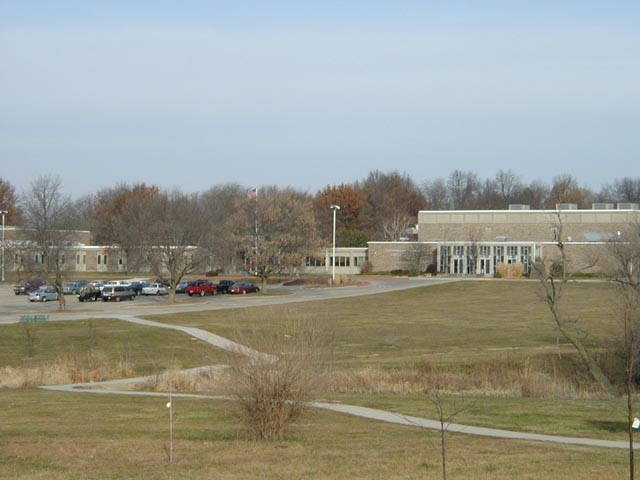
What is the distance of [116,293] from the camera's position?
74.7 metres

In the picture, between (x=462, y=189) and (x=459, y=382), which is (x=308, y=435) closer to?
(x=459, y=382)

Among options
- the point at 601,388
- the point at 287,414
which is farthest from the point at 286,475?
the point at 601,388

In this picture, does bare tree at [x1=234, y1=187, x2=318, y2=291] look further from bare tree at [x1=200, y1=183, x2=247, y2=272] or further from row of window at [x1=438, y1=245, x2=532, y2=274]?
row of window at [x1=438, y1=245, x2=532, y2=274]

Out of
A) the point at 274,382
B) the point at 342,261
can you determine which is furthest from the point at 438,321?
the point at 342,261

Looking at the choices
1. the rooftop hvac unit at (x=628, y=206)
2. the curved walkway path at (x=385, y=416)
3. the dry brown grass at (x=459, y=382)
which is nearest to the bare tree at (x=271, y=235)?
the rooftop hvac unit at (x=628, y=206)

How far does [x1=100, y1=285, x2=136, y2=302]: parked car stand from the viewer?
74.2m

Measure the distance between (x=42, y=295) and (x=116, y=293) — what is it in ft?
20.0

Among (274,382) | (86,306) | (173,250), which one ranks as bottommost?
(86,306)

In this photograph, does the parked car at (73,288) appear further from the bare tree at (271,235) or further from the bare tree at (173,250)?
the bare tree at (271,235)

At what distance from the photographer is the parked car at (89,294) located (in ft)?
243

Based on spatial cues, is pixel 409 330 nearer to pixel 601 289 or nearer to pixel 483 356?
pixel 483 356

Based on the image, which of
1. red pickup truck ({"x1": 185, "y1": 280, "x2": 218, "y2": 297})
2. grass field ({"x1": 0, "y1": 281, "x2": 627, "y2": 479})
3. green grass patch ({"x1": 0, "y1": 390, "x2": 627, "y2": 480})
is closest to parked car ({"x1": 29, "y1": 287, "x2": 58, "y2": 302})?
red pickup truck ({"x1": 185, "y1": 280, "x2": 218, "y2": 297})

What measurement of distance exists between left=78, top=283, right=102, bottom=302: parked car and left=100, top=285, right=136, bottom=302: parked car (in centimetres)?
69

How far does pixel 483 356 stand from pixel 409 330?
16.0 m
